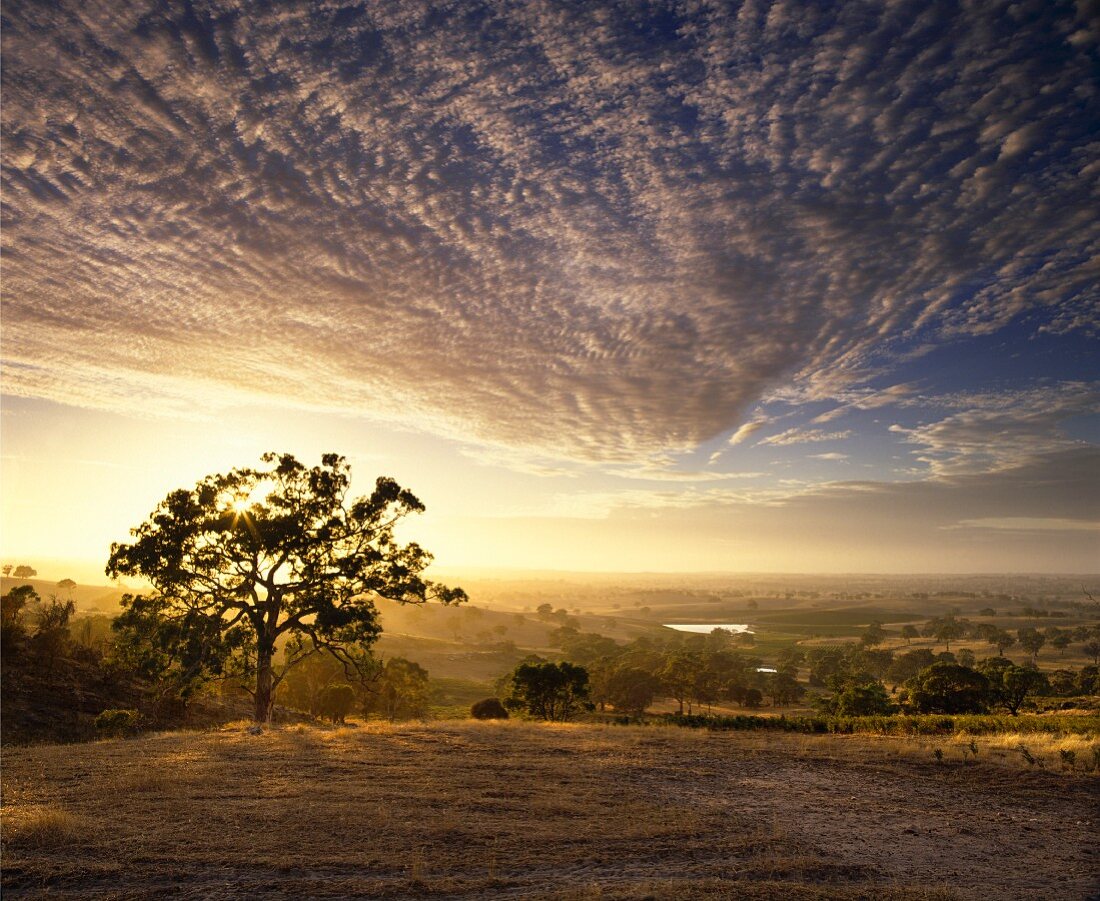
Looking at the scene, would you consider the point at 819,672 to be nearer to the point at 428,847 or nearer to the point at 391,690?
the point at 391,690

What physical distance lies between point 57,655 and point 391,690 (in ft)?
73.2

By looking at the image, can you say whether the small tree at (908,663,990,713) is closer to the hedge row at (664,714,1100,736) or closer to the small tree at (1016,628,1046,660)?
the hedge row at (664,714,1100,736)

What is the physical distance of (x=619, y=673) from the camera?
77.9 meters

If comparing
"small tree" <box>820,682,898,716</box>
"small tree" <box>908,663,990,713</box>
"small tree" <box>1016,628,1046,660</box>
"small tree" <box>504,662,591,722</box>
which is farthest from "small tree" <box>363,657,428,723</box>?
"small tree" <box>1016,628,1046,660</box>

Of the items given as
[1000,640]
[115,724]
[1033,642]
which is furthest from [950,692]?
[1000,640]

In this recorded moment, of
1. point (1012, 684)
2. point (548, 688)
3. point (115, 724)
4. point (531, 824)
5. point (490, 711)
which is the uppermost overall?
point (531, 824)

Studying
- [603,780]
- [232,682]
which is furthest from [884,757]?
[232,682]

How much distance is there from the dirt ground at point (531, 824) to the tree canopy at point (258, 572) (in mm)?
7391

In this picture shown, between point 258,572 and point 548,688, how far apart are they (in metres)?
24.7

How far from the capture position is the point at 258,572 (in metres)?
28.7

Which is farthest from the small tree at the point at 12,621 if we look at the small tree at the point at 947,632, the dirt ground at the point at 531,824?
the small tree at the point at 947,632

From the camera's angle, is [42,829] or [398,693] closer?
[42,829]

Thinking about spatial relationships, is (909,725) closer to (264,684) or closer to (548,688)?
(548,688)

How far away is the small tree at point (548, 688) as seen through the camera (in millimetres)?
45750
